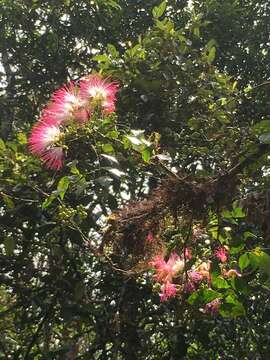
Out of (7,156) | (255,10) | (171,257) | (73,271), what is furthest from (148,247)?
(255,10)

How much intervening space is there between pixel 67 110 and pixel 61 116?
43 millimetres

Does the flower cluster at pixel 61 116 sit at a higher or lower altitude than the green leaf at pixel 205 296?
higher

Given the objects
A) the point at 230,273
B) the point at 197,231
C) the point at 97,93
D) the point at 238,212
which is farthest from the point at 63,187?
the point at 230,273

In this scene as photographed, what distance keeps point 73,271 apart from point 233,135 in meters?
2.30

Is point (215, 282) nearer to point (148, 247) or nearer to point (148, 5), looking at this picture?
point (148, 247)

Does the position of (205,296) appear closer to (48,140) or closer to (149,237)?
(149,237)

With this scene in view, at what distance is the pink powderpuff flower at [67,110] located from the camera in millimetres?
2633

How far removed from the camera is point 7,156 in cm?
367

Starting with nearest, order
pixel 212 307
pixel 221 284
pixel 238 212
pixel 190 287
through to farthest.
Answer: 1. pixel 221 284
2. pixel 238 212
3. pixel 190 287
4. pixel 212 307

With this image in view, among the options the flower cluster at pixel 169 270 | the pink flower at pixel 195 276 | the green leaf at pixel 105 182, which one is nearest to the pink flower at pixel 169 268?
the flower cluster at pixel 169 270

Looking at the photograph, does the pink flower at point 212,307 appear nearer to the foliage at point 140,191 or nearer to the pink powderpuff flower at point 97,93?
the foliage at point 140,191

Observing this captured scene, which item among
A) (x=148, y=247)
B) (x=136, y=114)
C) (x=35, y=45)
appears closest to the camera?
(x=148, y=247)

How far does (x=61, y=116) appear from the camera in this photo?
264 cm

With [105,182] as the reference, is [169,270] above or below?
below
